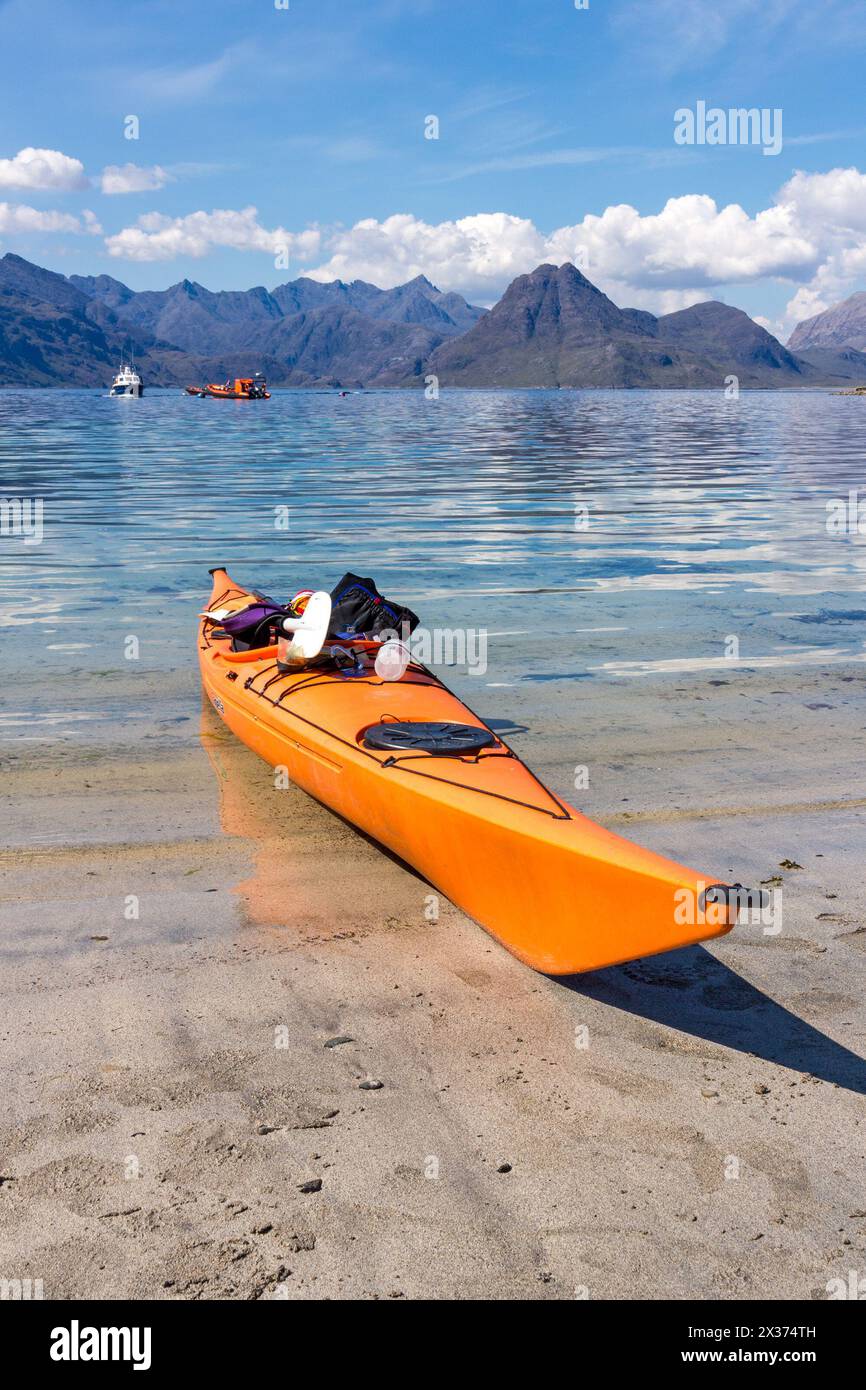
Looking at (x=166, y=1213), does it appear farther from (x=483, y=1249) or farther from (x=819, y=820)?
(x=819, y=820)

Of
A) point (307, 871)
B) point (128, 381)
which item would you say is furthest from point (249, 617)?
point (128, 381)

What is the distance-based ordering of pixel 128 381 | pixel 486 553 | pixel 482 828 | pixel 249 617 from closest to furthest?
pixel 482 828 < pixel 249 617 < pixel 486 553 < pixel 128 381

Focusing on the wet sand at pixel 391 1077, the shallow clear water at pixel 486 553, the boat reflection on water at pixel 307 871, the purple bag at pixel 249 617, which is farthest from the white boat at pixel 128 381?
the wet sand at pixel 391 1077

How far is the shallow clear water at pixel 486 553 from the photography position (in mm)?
13148

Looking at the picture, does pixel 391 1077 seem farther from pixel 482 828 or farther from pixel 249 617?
pixel 249 617

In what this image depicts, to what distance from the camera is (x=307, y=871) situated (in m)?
6.95

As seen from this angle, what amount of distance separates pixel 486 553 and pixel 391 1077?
15758 mm

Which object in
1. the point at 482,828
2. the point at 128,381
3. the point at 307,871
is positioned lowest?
the point at 307,871

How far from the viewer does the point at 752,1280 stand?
363 cm

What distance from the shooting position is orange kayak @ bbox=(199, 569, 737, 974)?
4805 millimetres

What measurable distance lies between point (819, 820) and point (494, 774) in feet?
9.45

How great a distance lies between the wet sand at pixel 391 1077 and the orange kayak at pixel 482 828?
37 centimetres

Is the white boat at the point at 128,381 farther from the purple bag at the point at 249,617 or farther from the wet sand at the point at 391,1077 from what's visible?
the wet sand at the point at 391,1077

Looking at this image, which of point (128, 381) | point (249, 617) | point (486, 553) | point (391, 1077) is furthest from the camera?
point (128, 381)
